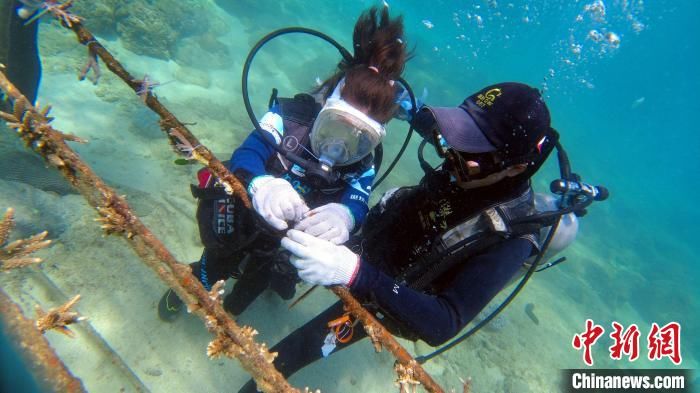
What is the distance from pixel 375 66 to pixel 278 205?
1.51 metres

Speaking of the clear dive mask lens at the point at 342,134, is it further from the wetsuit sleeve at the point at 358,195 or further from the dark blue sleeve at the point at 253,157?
the dark blue sleeve at the point at 253,157

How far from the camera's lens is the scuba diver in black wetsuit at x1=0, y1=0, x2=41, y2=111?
151 inches

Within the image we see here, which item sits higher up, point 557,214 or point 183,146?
point 557,214

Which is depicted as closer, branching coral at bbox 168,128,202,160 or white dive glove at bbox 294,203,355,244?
branching coral at bbox 168,128,202,160

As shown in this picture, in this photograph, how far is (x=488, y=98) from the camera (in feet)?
7.18

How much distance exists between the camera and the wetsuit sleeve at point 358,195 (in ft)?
9.83

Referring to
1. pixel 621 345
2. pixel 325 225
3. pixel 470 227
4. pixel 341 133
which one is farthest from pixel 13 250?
pixel 621 345

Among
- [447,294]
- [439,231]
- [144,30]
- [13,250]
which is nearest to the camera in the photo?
[13,250]

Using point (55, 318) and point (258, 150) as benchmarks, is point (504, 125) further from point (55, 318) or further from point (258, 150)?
point (55, 318)

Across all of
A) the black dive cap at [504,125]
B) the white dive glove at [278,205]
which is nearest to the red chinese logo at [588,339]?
the black dive cap at [504,125]

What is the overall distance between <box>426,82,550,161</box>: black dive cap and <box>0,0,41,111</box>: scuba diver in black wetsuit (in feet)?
15.9

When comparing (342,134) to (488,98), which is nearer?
(488,98)

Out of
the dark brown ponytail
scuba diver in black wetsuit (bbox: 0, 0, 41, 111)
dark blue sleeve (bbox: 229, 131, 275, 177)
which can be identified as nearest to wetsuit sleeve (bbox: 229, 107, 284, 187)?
dark blue sleeve (bbox: 229, 131, 275, 177)

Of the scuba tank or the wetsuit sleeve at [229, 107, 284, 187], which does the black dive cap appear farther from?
the wetsuit sleeve at [229, 107, 284, 187]
